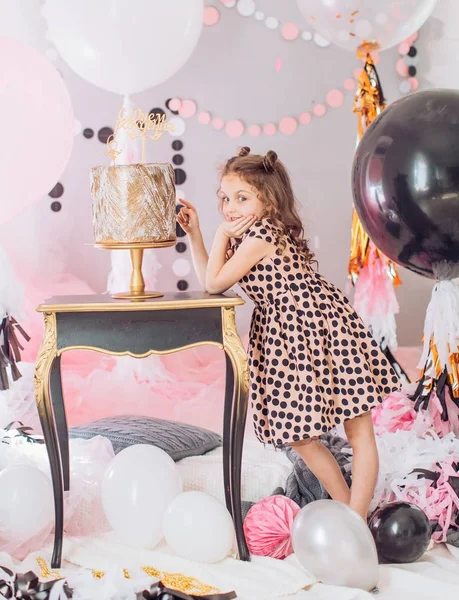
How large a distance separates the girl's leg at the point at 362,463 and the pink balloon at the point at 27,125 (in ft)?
4.06

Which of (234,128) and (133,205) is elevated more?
(234,128)

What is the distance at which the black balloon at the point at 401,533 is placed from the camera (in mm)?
1926

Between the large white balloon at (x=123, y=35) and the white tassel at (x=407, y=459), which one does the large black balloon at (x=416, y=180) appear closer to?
the white tassel at (x=407, y=459)

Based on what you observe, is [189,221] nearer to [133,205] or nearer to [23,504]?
[133,205]

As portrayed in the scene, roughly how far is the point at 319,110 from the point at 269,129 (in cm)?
30

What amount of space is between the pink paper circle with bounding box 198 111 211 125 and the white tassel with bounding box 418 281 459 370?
2.09 meters

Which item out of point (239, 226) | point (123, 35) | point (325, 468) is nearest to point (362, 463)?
point (325, 468)

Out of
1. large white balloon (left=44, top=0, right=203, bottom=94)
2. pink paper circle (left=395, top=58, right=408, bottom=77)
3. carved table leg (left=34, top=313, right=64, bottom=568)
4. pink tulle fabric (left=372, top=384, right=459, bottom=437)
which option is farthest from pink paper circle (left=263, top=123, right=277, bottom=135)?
carved table leg (left=34, top=313, right=64, bottom=568)

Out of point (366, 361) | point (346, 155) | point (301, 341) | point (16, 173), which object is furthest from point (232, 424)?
point (346, 155)

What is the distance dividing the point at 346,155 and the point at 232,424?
257 centimetres

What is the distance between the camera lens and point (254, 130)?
407cm

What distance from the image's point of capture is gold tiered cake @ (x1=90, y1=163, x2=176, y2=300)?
199 cm

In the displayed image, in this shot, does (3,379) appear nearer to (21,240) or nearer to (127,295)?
(127,295)

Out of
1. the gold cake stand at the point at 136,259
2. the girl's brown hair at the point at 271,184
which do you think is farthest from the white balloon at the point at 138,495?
the girl's brown hair at the point at 271,184
